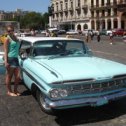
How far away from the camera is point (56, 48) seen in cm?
862

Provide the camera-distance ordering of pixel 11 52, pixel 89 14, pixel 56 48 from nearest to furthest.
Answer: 1. pixel 11 52
2. pixel 56 48
3. pixel 89 14

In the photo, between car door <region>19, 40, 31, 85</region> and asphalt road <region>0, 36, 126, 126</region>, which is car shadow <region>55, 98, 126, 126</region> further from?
car door <region>19, 40, 31, 85</region>

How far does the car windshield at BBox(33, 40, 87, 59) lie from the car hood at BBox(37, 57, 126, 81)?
38cm

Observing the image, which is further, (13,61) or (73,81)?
(13,61)

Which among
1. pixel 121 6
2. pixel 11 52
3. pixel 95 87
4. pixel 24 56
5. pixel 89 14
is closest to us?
pixel 95 87

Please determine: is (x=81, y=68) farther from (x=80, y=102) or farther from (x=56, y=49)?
(x=56, y=49)

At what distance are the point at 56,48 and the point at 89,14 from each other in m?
104

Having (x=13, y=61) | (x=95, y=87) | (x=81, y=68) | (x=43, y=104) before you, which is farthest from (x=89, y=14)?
(x=95, y=87)

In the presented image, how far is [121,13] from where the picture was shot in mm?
98000

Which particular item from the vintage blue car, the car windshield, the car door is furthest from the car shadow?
the car door

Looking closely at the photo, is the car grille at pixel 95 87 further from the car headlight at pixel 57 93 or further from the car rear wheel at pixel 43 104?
the car rear wheel at pixel 43 104

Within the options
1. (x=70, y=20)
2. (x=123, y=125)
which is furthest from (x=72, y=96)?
(x=70, y=20)

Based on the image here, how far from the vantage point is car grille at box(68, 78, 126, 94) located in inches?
261

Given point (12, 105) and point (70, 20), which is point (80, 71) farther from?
point (70, 20)
